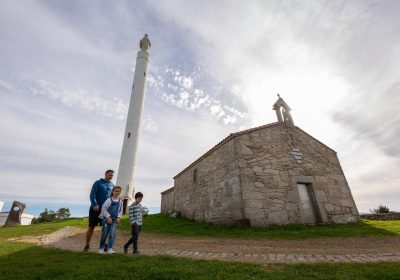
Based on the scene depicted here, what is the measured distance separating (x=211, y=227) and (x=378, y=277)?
8625 millimetres

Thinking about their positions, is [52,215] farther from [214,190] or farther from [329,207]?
[329,207]

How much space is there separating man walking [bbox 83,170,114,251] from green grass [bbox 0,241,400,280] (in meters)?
1.35

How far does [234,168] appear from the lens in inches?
448

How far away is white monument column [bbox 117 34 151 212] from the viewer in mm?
22272

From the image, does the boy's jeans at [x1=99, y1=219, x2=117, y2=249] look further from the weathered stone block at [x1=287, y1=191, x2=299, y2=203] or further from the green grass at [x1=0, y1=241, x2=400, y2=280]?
the weathered stone block at [x1=287, y1=191, x2=299, y2=203]

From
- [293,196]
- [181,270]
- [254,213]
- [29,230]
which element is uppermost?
[293,196]

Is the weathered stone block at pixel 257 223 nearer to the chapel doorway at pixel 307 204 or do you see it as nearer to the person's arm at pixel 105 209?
the chapel doorway at pixel 307 204

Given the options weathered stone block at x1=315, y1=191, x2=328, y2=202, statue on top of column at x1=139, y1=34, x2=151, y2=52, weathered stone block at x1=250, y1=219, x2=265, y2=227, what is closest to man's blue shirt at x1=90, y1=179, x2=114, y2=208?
weathered stone block at x1=250, y1=219, x2=265, y2=227

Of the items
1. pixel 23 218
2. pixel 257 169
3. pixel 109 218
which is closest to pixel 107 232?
pixel 109 218

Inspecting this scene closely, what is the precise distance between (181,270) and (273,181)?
28.6 feet

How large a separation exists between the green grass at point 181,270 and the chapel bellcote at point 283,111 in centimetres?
1098

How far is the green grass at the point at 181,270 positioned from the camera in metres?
3.57

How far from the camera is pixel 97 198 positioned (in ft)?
20.0

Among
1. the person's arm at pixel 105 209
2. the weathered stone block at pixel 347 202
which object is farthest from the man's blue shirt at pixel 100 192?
the weathered stone block at pixel 347 202
